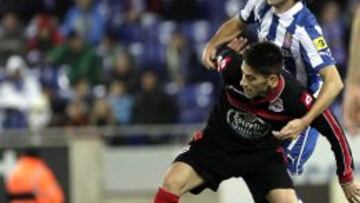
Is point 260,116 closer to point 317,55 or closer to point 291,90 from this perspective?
point 291,90

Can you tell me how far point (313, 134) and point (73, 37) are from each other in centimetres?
690

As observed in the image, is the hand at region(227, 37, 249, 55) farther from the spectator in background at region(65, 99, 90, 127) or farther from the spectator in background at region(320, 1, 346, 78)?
the spectator in background at region(320, 1, 346, 78)

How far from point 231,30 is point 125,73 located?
6.02 meters

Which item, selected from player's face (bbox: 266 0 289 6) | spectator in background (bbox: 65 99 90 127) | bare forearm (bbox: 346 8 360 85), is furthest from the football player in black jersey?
spectator in background (bbox: 65 99 90 127)

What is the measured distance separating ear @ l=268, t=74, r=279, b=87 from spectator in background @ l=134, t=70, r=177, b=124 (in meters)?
6.04

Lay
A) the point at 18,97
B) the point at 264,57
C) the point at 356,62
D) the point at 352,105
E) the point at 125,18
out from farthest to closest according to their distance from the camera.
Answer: the point at 125,18, the point at 18,97, the point at 264,57, the point at 352,105, the point at 356,62

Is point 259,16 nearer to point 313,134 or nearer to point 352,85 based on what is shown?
point 313,134

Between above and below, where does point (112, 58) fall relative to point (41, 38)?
below

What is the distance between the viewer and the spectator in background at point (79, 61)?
44.0ft

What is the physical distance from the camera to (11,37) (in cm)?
1429

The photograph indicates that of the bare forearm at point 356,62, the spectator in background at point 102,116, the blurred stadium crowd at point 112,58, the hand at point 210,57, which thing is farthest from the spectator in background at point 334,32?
the bare forearm at point 356,62

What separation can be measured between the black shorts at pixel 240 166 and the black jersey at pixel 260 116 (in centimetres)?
4

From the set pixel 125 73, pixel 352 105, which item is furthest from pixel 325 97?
pixel 125 73

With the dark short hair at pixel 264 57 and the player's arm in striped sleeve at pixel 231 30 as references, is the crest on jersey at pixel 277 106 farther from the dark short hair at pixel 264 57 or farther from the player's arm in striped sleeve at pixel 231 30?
the player's arm in striped sleeve at pixel 231 30
